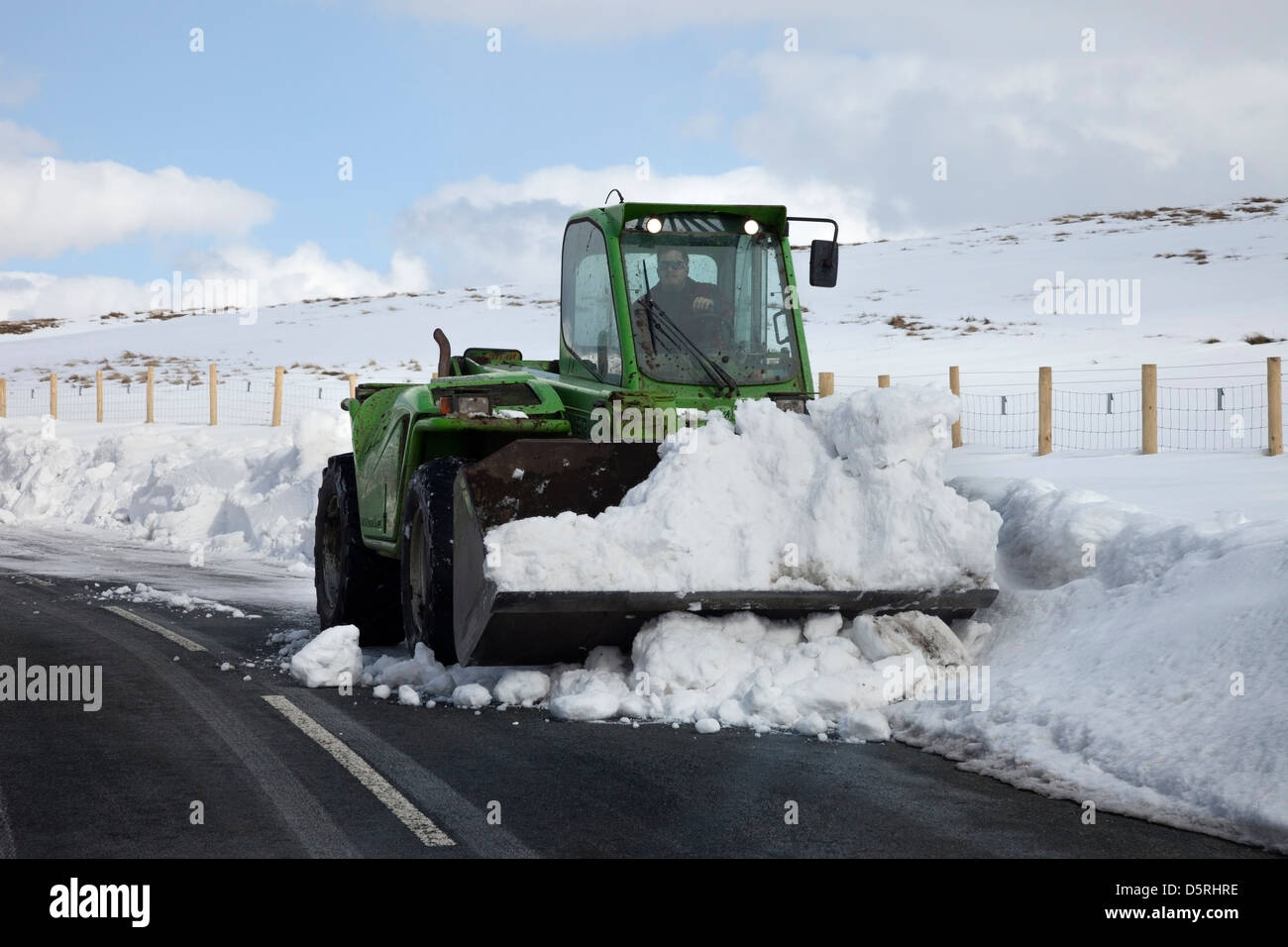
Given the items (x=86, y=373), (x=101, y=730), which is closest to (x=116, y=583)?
(x=101, y=730)

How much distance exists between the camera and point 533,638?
25.4 feet

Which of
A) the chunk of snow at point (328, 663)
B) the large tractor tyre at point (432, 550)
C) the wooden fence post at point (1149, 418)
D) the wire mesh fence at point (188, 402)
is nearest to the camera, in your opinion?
the large tractor tyre at point (432, 550)

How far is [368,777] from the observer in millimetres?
6152

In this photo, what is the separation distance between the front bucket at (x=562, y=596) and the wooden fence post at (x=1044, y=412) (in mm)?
13904

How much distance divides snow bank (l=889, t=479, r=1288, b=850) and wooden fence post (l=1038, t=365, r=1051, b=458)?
12338 millimetres

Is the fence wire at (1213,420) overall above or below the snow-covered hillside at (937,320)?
below

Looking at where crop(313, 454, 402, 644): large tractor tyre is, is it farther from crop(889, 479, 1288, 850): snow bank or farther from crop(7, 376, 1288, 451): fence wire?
crop(7, 376, 1288, 451): fence wire

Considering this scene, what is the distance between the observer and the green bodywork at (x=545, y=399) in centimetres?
865

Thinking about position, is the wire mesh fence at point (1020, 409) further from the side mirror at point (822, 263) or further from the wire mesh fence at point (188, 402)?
the side mirror at point (822, 263)

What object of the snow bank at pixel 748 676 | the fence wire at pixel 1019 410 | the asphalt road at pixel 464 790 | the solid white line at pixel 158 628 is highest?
the fence wire at pixel 1019 410

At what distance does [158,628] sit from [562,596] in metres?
5.14

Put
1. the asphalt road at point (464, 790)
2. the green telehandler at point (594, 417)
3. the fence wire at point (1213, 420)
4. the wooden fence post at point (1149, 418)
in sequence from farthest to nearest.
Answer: the fence wire at point (1213, 420)
the wooden fence post at point (1149, 418)
the green telehandler at point (594, 417)
the asphalt road at point (464, 790)

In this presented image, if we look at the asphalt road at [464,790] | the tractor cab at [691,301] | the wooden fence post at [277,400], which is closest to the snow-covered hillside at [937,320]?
the wooden fence post at [277,400]
